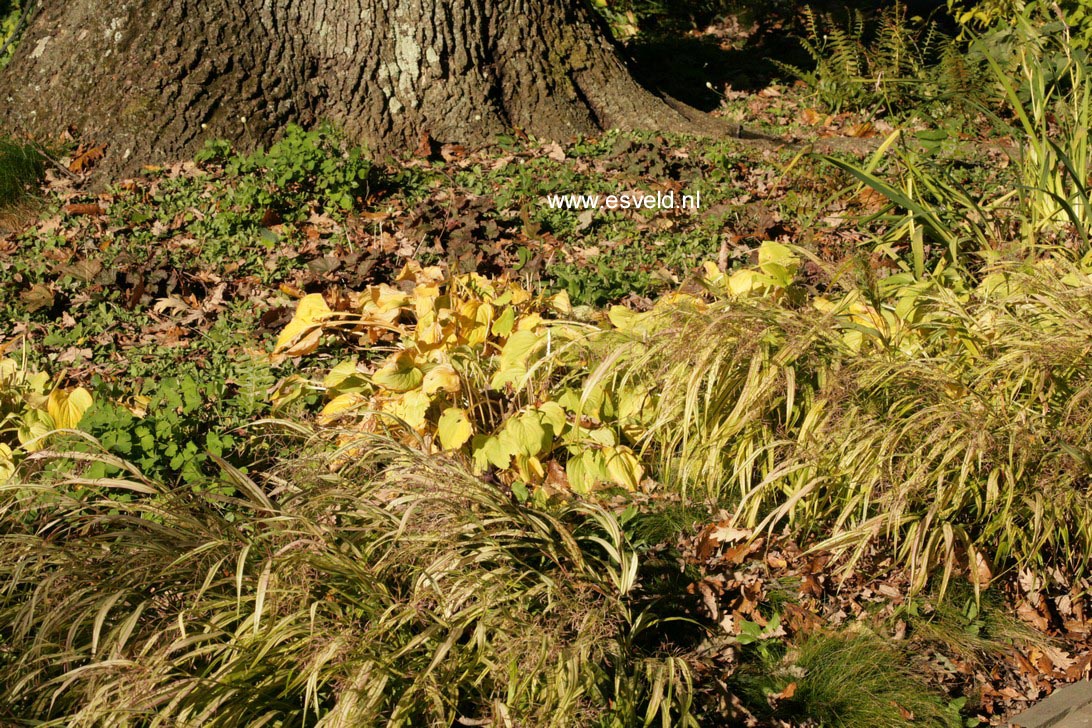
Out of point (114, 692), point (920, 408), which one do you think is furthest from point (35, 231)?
point (920, 408)

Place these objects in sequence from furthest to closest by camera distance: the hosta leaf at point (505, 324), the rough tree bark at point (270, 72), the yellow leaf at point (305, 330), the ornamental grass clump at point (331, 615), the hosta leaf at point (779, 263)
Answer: the rough tree bark at point (270, 72)
the yellow leaf at point (305, 330)
the hosta leaf at point (505, 324)
the hosta leaf at point (779, 263)
the ornamental grass clump at point (331, 615)

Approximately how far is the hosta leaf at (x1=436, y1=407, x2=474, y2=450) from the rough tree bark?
2913 mm

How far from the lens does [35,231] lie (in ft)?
17.6

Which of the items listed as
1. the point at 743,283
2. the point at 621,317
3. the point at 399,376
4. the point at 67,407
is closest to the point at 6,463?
the point at 67,407

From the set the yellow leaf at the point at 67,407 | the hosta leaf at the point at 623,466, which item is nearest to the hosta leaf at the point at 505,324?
the hosta leaf at the point at 623,466

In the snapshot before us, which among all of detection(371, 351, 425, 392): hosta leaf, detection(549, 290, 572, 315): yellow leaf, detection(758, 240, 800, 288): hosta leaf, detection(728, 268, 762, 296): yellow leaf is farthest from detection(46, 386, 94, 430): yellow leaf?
detection(758, 240, 800, 288): hosta leaf

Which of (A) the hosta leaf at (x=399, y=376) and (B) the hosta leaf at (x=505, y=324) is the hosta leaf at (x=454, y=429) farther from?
(B) the hosta leaf at (x=505, y=324)

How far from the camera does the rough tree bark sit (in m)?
5.90

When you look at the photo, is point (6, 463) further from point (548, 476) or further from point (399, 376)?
point (548, 476)

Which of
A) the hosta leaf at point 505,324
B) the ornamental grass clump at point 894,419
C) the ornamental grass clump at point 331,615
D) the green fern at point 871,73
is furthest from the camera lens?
the green fern at point 871,73

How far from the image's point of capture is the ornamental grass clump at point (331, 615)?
8.41 feet

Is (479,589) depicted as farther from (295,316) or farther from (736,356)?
(295,316)

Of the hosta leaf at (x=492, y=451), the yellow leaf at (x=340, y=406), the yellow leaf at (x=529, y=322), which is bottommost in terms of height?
the hosta leaf at (x=492, y=451)

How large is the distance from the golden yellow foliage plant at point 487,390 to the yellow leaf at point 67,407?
739 mm
